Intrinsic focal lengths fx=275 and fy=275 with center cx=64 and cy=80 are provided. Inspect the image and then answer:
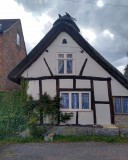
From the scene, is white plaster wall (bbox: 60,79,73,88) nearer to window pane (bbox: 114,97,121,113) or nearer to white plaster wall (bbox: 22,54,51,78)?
white plaster wall (bbox: 22,54,51,78)

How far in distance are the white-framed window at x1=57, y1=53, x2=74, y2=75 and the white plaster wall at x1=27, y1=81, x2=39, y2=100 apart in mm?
1683

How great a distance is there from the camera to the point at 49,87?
1755cm

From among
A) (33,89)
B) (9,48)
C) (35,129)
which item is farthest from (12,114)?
(9,48)

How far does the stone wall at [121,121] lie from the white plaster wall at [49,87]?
4.26 m

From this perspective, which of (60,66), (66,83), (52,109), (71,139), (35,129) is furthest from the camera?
(60,66)

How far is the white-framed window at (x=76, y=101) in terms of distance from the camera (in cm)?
1717

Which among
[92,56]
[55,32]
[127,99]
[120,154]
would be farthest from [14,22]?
[120,154]

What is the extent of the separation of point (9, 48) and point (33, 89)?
11.7 metres

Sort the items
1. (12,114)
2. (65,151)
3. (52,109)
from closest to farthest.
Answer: (65,151), (52,109), (12,114)

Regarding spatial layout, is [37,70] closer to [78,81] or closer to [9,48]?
[78,81]

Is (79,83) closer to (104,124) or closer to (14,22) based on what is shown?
(104,124)

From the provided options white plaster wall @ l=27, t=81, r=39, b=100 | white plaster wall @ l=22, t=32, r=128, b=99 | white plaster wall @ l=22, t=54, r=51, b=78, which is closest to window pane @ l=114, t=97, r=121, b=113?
white plaster wall @ l=22, t=32, r=128, b=99

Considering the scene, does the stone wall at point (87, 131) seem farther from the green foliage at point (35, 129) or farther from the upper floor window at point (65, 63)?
the upper floor window at point (65, 63)

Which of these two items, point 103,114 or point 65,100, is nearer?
point 103,114
